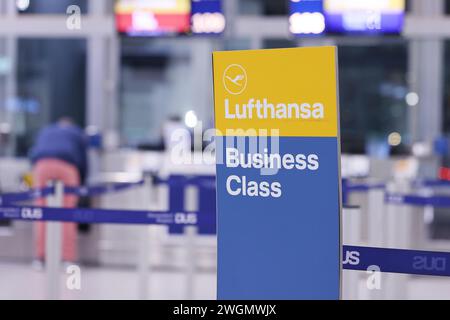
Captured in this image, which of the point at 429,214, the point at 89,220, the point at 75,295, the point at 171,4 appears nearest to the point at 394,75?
the point at 429,214

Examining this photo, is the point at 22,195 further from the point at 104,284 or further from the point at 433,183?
the point at 433,183

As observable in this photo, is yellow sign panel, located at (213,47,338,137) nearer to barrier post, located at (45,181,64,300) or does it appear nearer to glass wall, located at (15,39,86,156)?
barrier post, located at (45,181,64,300)

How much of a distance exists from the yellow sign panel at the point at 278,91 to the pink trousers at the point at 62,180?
5037mm

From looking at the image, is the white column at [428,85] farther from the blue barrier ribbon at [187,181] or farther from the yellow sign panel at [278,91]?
the yellow sign panel at [278,91]

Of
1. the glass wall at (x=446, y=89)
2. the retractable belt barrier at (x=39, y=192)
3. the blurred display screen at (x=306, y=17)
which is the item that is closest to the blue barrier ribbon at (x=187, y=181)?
the retractable belt barrier at (x=39, y=192)

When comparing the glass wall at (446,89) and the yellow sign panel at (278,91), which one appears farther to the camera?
the glass wall at (446,89)

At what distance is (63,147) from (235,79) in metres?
5.23

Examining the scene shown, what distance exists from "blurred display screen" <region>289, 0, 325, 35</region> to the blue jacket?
2189 millimetres

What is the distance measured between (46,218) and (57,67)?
6.21 metres

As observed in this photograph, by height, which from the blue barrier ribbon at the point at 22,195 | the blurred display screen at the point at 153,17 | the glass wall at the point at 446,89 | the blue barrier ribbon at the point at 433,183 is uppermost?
the blurred display screen at the point at 153,17

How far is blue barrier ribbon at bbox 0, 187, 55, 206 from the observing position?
5391mm

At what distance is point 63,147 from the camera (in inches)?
316

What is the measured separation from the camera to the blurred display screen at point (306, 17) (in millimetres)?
7539

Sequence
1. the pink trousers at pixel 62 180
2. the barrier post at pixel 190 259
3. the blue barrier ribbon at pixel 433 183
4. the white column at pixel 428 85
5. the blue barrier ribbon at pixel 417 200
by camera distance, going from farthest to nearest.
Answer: the white column at pixel 428 85
the pink trousers at pixel 62 180
the blue barrier ribbon at pixel 433 183
the barrier post at pixel 190 259
the blue barrier ribbon at pixel 417 200
